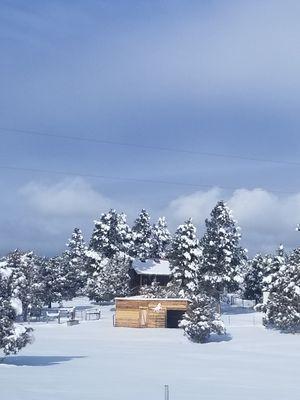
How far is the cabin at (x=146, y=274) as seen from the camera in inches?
3484

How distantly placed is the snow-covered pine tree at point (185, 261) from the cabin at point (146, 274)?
1134 cm

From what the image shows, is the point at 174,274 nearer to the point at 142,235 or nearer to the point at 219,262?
the point at 219,262

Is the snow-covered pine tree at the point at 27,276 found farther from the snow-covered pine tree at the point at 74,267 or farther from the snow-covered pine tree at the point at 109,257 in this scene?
the snow-covered pine tree at the point at 74,267

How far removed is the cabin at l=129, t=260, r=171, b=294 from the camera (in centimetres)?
8850

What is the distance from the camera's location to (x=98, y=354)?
44219 mm

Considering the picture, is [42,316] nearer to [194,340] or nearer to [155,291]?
[155,291]

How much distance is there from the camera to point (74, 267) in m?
113

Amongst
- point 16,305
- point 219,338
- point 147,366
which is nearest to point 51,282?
point 219,338

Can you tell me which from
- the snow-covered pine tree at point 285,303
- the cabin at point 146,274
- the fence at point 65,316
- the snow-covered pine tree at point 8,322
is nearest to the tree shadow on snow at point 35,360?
the snow-covered pine tree at point 8,322

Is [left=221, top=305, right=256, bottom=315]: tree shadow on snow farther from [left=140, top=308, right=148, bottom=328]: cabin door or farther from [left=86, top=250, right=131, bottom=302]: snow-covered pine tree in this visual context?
[left=140, top=308, right=148, bottom=328]: cabin door

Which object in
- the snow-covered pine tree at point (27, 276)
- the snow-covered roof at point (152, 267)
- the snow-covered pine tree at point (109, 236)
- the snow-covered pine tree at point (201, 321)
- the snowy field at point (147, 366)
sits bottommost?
the snowy field at point (147, 366)

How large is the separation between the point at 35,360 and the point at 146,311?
96.0ft

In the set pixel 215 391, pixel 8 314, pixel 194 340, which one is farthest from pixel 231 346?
pixel 215 391

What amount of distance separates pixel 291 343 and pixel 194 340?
8366 mm
